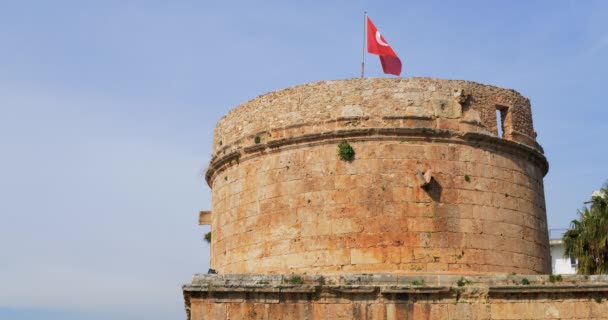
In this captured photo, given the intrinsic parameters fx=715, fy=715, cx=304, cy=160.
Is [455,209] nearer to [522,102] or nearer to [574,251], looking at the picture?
[522,102]

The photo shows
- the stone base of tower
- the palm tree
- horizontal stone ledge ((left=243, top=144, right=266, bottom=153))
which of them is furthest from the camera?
the palm tree

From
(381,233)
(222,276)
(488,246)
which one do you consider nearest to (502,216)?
(488,246)

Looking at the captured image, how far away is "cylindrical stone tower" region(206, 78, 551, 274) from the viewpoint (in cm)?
1206

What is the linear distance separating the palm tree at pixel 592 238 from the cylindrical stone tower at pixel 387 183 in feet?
31.2

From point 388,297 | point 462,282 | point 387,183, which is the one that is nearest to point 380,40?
point 387,183

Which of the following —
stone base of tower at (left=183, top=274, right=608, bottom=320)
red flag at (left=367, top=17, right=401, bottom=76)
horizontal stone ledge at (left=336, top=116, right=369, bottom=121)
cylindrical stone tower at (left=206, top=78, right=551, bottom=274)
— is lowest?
stone base of tower at (left=183, top=274, right=608, bottom=320)

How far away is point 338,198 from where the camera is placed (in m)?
12.3

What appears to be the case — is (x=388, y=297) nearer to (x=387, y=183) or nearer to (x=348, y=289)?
(x=348, y=289)

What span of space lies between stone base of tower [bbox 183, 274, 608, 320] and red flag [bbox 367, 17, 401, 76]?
18.3ft

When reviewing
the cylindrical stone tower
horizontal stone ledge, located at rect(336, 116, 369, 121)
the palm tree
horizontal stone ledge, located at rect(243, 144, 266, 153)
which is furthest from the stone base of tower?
the palm tree

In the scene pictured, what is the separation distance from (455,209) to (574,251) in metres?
12.6

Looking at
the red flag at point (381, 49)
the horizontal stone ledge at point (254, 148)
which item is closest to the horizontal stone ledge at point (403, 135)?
the horizontal stone ledge at point (254, 148)

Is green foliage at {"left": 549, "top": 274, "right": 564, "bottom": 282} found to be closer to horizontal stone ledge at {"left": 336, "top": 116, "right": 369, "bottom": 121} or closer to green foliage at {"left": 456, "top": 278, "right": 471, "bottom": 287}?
green foliage at {"left": 456, "top": 278, "right": 471, "bottom": 287}

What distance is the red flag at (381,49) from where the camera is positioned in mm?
14625
